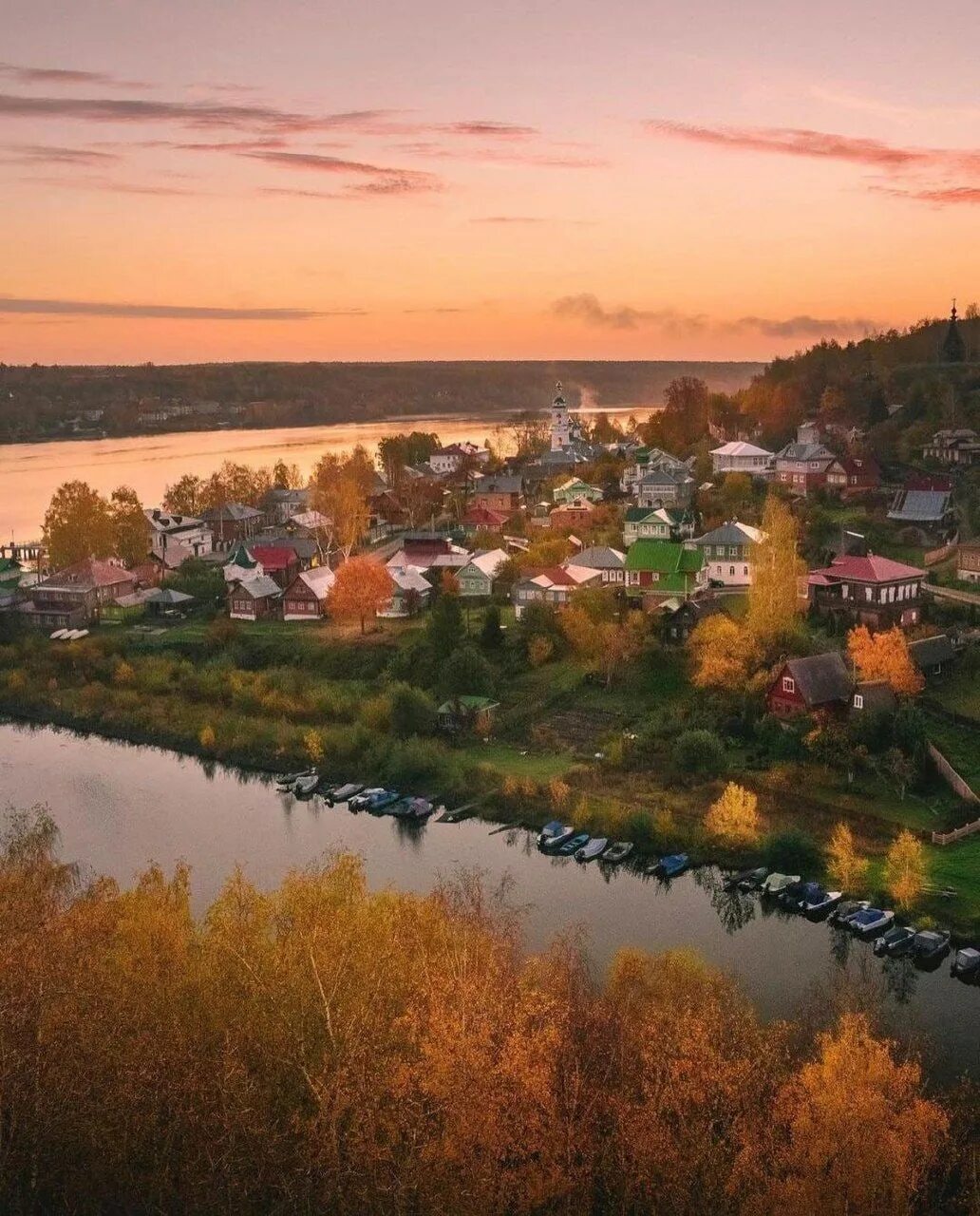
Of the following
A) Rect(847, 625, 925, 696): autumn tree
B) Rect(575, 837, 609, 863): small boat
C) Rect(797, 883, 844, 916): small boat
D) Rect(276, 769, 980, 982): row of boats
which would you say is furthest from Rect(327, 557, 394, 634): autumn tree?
Rect(797, 883, 844, 916): small boat

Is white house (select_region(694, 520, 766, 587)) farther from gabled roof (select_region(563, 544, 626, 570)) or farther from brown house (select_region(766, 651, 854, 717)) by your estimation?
brown house (select_region(766, 651, 854, 717))

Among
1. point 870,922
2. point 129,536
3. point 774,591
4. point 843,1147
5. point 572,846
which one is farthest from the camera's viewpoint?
point 129,536

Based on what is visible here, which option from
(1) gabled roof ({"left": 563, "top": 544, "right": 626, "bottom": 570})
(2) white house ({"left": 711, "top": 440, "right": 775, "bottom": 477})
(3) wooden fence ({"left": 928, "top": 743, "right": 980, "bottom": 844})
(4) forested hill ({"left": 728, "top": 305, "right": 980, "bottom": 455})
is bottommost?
(3) wooden fence ({"left": 928, "top": 743, "right": 980, "bottom": 844})

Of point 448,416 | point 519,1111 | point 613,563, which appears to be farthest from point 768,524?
point 448,416

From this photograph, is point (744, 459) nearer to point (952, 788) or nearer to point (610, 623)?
point (610, 623)

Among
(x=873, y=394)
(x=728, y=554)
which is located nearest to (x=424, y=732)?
(x=728, y=554)
